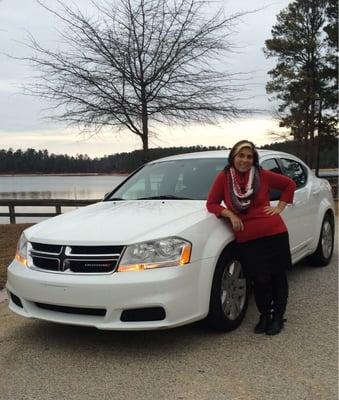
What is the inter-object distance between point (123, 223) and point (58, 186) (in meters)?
10.9

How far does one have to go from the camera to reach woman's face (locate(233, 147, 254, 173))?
13.9 feet

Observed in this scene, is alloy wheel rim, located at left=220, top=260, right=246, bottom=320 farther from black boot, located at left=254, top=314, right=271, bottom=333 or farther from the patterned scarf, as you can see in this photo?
the patterned scarf

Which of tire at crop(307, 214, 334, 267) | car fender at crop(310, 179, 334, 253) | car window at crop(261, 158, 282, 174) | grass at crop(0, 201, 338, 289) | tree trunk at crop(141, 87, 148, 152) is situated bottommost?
grass at crop(0, 201, 338, 289)

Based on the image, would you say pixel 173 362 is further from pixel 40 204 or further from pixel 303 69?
pixel 303 69

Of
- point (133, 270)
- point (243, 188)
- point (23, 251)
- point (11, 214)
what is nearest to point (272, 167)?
point (243, 188)

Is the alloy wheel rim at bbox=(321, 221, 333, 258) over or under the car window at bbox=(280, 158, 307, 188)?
under

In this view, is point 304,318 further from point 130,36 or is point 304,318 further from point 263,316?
point 130,36

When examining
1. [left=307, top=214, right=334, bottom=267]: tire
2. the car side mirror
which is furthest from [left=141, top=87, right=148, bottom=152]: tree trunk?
the car side mirror

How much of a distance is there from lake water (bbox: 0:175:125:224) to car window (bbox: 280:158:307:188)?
23.9 ft

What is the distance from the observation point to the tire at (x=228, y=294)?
4180mm

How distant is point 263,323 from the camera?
4.45 metres

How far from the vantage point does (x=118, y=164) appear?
1397cm

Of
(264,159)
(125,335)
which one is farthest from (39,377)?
(264,159)

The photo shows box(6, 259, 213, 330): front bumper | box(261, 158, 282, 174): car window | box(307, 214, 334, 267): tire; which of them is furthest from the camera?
box(307, 214, 334, 267): tire
